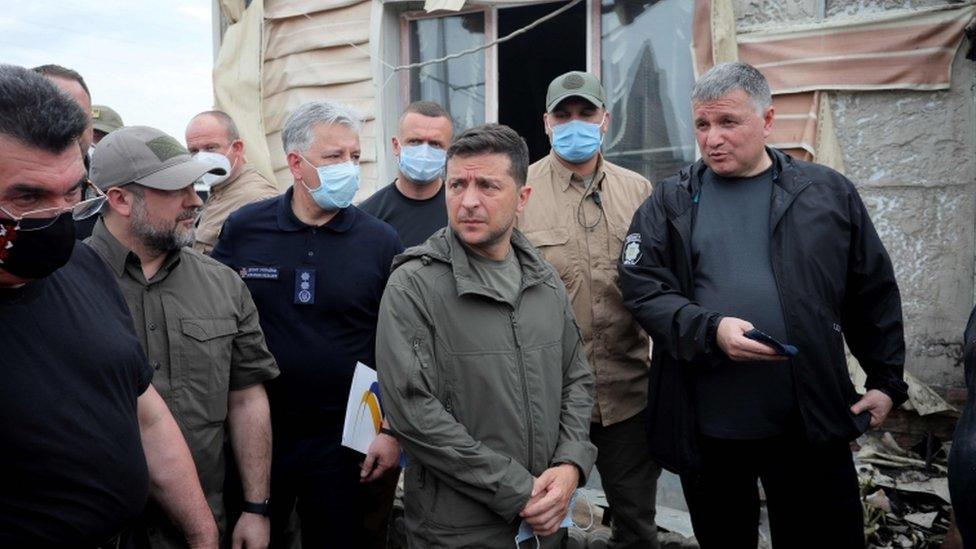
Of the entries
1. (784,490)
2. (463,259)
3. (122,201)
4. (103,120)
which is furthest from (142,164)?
(103,120)

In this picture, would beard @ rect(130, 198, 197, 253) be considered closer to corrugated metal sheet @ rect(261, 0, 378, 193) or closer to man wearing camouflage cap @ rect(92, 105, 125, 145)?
man wearing camouflage cap @ rect(92, 105, 125, 145)

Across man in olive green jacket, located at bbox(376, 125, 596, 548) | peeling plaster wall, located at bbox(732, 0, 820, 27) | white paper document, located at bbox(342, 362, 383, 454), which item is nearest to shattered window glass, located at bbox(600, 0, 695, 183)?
peeling plaster wall, located at bbox(732, 0, 820, 27)

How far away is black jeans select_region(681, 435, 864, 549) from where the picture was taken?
294 centimetres

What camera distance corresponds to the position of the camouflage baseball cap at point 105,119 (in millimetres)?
5039

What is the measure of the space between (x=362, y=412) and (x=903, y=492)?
296cm

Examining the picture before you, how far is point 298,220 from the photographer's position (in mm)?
3221

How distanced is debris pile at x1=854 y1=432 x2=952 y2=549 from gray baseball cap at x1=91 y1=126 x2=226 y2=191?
11.5 ft

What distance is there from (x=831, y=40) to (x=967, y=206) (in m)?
1.19

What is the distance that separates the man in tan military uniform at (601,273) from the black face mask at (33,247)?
205 centimetres

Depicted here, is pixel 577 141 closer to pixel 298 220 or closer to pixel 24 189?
pixel 298 220

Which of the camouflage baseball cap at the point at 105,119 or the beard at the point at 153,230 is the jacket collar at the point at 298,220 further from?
the camouflage baseball cap at the point at 105,119

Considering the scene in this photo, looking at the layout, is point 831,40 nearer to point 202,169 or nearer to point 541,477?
point 541,477

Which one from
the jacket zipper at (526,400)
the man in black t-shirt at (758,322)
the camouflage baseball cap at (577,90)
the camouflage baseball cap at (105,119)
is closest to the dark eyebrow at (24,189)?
the jacket zipper at (526,400)

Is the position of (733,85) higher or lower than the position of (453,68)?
lower
